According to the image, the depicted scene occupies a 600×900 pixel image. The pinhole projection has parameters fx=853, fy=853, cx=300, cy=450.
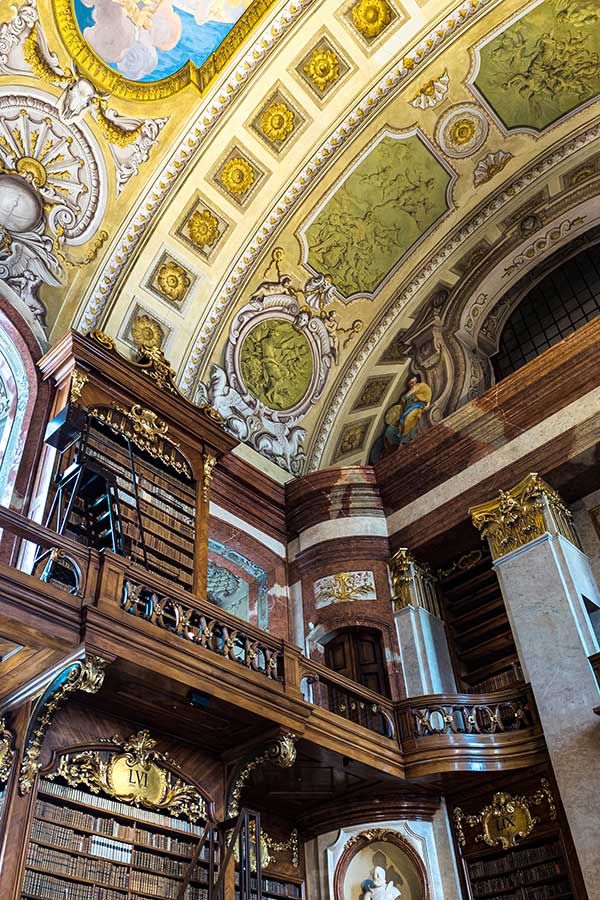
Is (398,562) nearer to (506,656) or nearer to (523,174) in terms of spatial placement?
(506,656)

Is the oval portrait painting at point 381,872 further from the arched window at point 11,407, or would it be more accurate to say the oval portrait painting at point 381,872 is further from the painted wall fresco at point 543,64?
the painted wall fresco at point 543,64

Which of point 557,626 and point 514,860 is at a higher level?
point 557,626

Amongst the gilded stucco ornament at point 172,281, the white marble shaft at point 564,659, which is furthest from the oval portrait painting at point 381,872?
the gilded stucco ornament at point 172,281

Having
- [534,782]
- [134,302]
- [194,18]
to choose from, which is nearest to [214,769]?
[534,782]

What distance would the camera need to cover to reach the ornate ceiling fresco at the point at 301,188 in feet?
31.0

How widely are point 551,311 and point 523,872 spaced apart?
693 cm

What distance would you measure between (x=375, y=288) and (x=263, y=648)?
637 centimetres

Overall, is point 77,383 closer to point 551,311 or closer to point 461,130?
point 461,130

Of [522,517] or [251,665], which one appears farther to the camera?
[522,517]

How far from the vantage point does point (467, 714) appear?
25.9 feet

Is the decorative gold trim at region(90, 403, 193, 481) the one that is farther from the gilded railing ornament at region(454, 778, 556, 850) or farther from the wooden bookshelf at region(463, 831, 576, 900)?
the wooden bookshelf at region(463, 831, 576, 900)

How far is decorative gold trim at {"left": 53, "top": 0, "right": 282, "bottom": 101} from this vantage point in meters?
9.40

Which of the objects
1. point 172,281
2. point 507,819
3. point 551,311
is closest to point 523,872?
point 507,819

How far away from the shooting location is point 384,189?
11.3m
